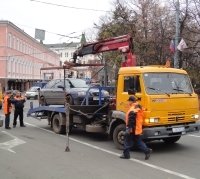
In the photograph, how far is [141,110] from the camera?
7590 millimetres

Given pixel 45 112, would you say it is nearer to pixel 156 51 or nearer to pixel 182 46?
pixel 182 46

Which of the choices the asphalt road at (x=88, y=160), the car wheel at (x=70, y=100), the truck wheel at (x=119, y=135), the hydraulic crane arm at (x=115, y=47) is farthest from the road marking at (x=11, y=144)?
the hydraulic crane arm at (x=115, y=47)

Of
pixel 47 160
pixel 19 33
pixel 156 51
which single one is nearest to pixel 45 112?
pixel 47 160

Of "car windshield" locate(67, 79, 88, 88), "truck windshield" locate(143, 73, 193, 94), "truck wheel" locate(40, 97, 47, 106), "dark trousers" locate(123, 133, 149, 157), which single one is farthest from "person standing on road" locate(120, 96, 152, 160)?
"truck wheel" locate(40, 97, 47, 106)

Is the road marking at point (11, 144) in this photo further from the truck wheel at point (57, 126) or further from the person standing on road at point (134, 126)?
the person standing on road at point (134, 126)

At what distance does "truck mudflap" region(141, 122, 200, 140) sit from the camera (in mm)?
7711

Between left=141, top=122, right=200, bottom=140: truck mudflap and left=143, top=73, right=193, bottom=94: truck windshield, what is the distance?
926 mm

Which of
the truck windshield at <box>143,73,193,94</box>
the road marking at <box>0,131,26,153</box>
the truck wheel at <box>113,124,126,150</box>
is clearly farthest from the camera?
the road marking at <box>0,131,26,153</box>

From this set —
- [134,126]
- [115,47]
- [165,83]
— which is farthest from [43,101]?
[134,126]

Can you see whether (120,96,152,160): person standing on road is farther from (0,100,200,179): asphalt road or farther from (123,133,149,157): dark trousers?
(0,100,200,179): asphalt road

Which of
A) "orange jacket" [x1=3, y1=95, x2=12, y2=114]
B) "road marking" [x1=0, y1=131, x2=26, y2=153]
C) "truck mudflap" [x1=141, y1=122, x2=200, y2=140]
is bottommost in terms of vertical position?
"road marking" [x1=0, y1=131, x2=26, y2=153]

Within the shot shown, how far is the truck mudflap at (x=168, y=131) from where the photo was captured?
7.71 metres

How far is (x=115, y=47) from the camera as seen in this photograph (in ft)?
33.8

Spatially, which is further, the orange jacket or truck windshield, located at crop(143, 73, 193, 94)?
the orange jacket
